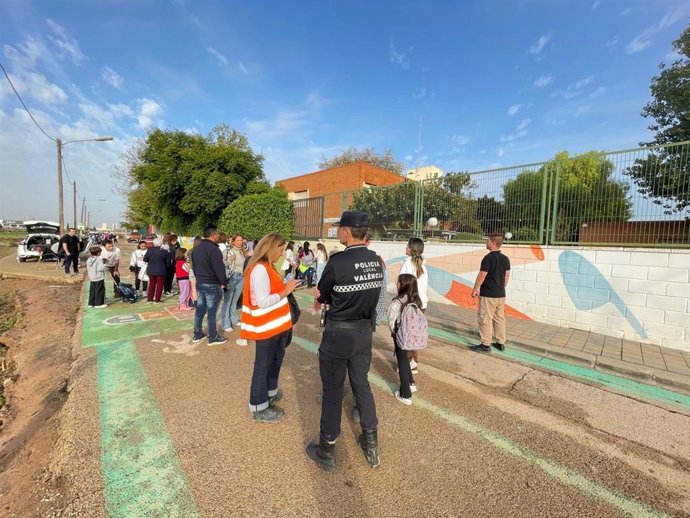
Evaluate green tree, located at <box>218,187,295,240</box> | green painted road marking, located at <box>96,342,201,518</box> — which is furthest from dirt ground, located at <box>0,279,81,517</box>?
green tree, located at <box>218,187,295,240</box>

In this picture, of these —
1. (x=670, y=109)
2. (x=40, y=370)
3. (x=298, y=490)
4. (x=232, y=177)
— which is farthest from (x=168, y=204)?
(x=670, y=109)

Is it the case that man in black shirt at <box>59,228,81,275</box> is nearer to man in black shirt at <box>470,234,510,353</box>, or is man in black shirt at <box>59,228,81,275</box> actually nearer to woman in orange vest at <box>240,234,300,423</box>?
woman in orange vest at <box>240,234,300,423</box>

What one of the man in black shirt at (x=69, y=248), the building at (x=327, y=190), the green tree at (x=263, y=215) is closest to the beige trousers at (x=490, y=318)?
the building at (x=327, y=190)

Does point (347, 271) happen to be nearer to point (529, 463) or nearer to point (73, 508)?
point (529, 463)

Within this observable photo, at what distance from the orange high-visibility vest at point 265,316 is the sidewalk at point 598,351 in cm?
449

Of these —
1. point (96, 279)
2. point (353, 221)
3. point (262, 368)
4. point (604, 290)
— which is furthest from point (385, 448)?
point (96, 279)

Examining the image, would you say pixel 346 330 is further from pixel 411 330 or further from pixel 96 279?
pixel 96 279

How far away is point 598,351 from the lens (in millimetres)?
5344

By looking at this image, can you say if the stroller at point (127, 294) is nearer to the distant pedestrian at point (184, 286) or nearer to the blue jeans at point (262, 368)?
the distant pedestrian at point (184, 286)

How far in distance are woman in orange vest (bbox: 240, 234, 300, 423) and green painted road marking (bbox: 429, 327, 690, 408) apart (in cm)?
380

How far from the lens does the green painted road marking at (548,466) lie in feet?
7.51

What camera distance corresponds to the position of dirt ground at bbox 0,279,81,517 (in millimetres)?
2412

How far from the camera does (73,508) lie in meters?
2.16

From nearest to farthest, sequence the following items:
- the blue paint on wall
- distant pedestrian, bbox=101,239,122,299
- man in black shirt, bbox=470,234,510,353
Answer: man in black shirt, bbox=470,234,510,353
the blue paint on wall
distant pedestrian, bbox=101,239,122,299
